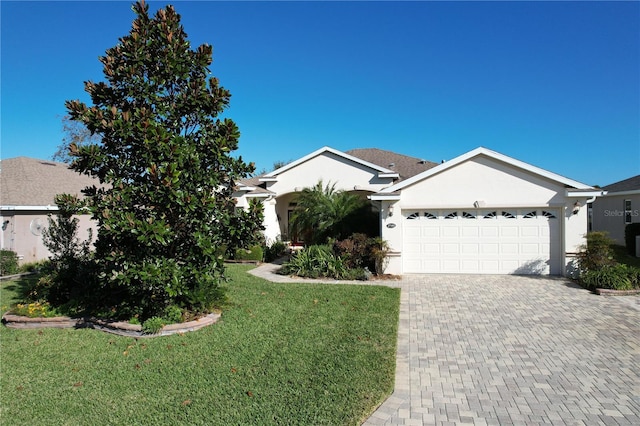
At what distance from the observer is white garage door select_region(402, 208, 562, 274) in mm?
13516

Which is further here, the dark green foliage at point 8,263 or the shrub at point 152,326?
the dark green foliage at point 8,263

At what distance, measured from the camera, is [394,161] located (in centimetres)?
2412

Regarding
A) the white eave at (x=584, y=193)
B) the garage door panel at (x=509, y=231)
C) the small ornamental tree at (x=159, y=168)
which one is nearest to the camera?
the small ornamental tree at (x=159, y=168)

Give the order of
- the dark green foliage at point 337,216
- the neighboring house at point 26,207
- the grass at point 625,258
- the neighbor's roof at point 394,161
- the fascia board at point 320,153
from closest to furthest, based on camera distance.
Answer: the neighboring house at point 26,207 < the grass at point 625,258 < the dark green foliage at point 337,216 < the fascia board at point 320,153 < the neighbor's roof at point 394,161

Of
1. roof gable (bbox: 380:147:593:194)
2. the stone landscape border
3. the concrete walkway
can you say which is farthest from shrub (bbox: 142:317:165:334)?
roof gable (bbox: 380:147:593:194)

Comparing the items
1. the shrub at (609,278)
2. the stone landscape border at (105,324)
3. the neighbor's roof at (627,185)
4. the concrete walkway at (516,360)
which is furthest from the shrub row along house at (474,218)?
the neighbor's roof at (627,185)

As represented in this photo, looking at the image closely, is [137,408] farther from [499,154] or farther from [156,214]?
[499,154]

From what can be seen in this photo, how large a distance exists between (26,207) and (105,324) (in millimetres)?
9876

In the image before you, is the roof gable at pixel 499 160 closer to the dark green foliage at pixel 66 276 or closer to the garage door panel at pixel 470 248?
the garage door panel at pixel 470 248

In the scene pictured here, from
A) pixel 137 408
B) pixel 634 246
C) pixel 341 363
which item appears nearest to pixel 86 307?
pixel 137 408

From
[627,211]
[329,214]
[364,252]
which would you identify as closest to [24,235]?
[329,214]

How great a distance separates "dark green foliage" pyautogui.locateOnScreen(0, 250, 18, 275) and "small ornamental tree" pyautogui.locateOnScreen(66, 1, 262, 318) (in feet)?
28.6

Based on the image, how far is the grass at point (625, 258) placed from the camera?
15695mm

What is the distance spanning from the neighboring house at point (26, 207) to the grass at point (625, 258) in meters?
21.6
